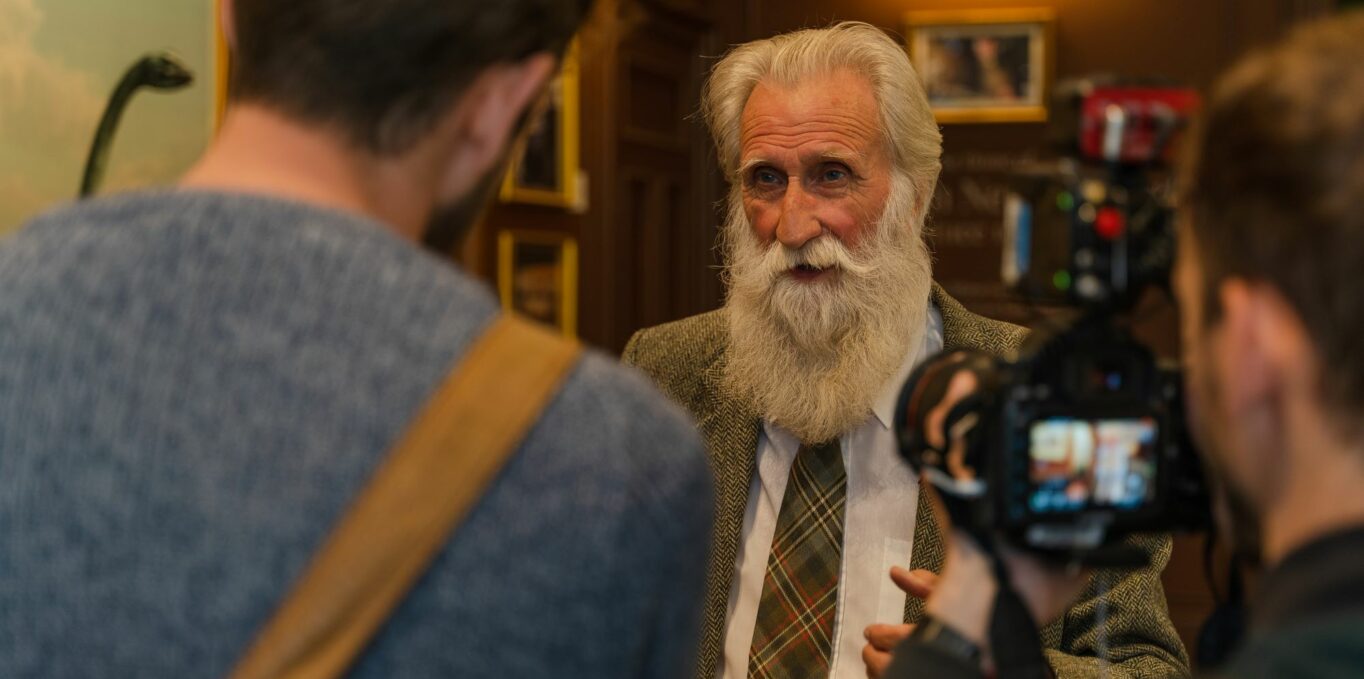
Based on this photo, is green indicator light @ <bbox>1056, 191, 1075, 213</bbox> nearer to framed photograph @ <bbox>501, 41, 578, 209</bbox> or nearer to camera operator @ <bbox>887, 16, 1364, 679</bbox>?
camera operator @ <bbox>887, 16, 1364, 679</bbox>

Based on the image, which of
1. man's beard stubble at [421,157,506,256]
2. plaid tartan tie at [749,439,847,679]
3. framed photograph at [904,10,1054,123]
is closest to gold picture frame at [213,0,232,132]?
plaid tartan tie at [749,439,847,679]

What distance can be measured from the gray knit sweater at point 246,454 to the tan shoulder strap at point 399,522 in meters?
0.01

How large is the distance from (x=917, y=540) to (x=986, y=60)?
3823 millimetres

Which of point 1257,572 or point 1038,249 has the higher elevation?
point 1038,249

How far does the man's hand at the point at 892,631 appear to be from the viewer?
5.86ft

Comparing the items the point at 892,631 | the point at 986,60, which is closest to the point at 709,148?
the point at 986,60

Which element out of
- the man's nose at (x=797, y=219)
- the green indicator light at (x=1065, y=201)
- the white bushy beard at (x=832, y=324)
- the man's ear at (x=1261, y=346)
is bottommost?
the white bushy beard at (x=832, y=324)

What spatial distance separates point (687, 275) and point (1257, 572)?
468cm

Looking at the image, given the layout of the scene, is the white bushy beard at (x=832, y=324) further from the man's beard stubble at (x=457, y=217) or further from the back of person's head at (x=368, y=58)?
the back of person's head at (x=368, y=58)

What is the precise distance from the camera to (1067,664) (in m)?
2.00

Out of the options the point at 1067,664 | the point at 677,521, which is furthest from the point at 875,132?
the point at 677,521

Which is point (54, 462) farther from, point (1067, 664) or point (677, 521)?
point (1067, 664)

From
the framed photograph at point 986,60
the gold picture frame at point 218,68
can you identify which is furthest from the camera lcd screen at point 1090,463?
the framed photograph at point 986,60

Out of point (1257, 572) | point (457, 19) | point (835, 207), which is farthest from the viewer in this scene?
point (835, 207)
